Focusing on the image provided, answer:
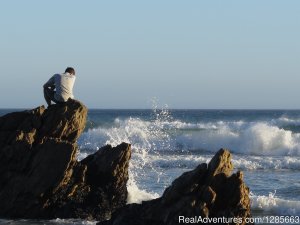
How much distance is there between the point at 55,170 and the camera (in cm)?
1648

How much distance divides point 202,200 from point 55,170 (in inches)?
169

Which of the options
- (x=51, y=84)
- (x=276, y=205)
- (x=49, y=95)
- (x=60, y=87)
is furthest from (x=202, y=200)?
(x=51, y=84)

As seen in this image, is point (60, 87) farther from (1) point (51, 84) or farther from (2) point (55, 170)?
(2) point (55, 170)

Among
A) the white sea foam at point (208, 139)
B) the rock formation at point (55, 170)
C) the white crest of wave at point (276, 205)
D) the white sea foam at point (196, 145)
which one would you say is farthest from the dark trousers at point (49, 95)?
the white sea foam at point (208, 139)

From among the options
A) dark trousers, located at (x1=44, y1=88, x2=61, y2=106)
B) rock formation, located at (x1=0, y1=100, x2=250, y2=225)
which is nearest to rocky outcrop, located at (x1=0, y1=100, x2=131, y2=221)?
rock formation, located at (x1=0, y1=100, x2=250, y2=225)

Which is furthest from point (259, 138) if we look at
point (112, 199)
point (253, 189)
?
point (112, 199)

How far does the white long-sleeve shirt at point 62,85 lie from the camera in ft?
57.5

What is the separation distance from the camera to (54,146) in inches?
655

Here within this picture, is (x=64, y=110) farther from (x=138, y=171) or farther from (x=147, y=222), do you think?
(x=138, y=171)

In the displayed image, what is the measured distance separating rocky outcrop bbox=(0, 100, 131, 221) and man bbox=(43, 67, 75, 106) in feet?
1.03

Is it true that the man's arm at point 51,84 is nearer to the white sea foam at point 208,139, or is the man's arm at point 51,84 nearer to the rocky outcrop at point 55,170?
the rocky outcrop at point 55,170

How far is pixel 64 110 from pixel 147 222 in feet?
13.8

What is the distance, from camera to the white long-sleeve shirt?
1753cm

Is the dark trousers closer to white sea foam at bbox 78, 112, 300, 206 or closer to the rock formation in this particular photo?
the rock formation
